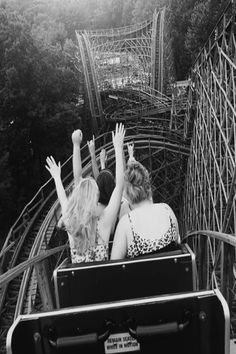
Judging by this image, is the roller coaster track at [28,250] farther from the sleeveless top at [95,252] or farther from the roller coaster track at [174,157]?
the sleeveless top at [95,252]

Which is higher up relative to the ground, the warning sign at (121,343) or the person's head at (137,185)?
the person's head at (137,185)

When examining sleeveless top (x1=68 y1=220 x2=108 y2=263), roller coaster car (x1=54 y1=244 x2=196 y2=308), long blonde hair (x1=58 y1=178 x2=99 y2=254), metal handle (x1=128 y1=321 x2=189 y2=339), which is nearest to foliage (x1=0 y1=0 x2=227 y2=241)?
sleeveless top (x1=68 y1=220 x2=108 y2=263)

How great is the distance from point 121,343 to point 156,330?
0.14m

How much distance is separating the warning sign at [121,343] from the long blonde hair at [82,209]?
766mm

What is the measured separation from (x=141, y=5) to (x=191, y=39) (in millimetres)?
13028

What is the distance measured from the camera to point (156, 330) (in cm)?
132

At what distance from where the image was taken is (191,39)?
22.2 m

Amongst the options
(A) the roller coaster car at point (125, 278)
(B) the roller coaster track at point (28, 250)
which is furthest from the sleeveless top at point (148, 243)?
(B) the roller coaster track at point (28, 250)

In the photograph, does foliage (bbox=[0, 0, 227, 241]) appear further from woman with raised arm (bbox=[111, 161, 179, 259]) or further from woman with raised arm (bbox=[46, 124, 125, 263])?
woman with raised arm (bbox=[111, 161, 179, 259])

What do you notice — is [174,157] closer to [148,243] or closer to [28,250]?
[28,250]

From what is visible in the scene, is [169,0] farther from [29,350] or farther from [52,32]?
[29,350]

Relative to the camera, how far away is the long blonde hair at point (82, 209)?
6.75 ft

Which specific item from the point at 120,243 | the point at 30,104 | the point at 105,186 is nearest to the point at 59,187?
the point at 105,186

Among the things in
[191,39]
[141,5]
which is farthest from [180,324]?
[141,5]
